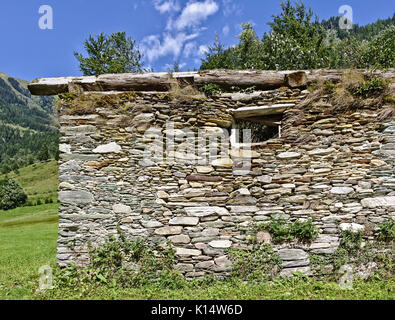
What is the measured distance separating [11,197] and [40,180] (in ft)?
65.4

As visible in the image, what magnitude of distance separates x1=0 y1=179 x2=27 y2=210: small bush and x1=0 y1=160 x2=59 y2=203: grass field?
7.53 ft

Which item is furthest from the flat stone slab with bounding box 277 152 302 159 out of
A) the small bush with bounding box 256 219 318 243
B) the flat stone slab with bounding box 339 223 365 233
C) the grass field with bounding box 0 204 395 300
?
the grass field with bounding box 0 204 395 300

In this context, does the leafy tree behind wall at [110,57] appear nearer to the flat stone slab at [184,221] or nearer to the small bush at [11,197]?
the flat stone slab at [184,221]

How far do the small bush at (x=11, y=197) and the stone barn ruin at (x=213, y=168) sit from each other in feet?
159

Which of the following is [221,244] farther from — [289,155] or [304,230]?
[289,155]

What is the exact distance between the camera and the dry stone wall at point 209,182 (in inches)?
171

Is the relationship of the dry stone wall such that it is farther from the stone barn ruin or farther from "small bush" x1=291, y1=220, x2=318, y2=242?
"small bush" x1=291, y1=220, x2=318, y2=242

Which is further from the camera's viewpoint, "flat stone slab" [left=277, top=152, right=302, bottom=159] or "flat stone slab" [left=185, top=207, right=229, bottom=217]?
"flat stone slab" [left=277, top=152, right=302, bottom=159]

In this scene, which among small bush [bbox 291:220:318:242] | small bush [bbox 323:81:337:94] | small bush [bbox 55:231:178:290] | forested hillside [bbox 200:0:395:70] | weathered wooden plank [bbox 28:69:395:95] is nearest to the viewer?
small bush [bbox 55:231:178:290]

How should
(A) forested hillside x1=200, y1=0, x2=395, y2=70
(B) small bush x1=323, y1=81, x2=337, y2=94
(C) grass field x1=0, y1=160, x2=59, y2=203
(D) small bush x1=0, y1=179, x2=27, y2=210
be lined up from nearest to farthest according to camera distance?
(B) small bush x1=323, y1=81, x2=337, y2=94
(A) forested hillside x1=200, y1=0, x2=395, y2=70
(D) small bush x1=0, y1=179, x2=27, y2=210
(C) grass field x1=0, y1=160, x2=59, y2=203

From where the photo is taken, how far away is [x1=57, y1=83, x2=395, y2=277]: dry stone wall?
14.3ft

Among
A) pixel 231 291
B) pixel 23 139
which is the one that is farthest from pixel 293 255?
pixel 23 139

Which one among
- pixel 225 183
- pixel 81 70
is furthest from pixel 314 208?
pixel 81 70
